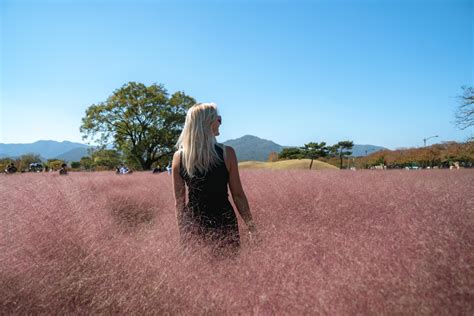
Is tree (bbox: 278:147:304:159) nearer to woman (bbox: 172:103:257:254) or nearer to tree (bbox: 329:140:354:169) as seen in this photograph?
tree (bbox: 329:140:354:169)

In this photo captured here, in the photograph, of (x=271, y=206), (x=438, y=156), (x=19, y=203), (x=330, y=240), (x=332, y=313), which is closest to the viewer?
(x=332, y=313)

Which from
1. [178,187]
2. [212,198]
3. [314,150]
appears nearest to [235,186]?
[212,198]

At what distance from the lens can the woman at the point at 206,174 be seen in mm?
2006

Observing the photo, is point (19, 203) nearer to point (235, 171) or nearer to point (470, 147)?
point (235, 171)

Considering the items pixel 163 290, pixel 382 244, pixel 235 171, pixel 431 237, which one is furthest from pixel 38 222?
pixel 431 237

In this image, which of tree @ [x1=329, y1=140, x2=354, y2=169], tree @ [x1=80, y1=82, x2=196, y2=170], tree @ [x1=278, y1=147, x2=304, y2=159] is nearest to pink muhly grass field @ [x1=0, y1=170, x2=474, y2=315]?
tree @ [x1=80, y1=82, x2=196, y2=170]

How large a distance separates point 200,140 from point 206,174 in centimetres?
24

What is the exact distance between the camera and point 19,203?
5.52 feet

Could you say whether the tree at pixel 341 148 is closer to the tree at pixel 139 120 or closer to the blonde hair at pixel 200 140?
the tree at pixel 139 120

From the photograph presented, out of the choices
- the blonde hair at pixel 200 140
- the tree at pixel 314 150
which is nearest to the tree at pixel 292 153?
the tree at pixel 314 150

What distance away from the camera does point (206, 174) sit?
6.75 feet

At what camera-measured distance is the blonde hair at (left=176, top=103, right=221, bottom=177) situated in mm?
2004

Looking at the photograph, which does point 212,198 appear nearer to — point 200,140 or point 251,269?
point 200,140

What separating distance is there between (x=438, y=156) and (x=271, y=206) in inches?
2161
